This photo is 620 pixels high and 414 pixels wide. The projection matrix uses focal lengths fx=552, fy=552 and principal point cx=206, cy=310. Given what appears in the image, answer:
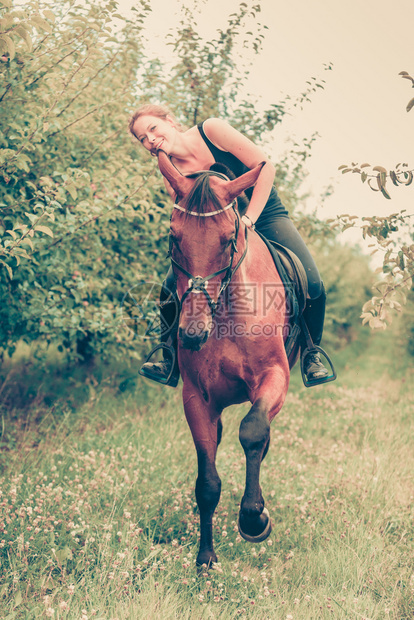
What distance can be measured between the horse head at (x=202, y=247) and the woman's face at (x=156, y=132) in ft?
3.06

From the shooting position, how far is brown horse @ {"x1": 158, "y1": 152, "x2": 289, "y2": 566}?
10.5 feet

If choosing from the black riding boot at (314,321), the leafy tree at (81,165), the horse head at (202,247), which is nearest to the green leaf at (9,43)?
the leafy tree at (81,165)

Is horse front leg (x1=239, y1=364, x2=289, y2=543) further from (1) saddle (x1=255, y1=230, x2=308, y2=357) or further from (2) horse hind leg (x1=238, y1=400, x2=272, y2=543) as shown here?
(1) saddle (x1=255, y1=230, x2=308, y2=357)

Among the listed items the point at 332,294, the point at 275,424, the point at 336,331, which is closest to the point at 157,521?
the point at 275,424

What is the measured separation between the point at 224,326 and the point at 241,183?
3.15 ft

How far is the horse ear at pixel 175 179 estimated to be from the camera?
3450 mm

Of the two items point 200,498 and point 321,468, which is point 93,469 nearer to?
point 200,498

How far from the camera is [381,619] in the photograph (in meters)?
3.38

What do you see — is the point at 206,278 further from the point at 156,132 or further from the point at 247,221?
the point at 156,132

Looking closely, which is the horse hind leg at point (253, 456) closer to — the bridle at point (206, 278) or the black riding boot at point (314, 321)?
the bridle at point (206, 278)

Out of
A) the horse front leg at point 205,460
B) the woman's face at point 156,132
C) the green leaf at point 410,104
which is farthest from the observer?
the woman's face at point 156,132

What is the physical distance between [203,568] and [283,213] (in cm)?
307

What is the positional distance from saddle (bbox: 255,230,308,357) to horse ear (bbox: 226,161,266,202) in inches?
38.5

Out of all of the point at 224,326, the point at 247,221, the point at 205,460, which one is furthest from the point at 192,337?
the point at 205,460
